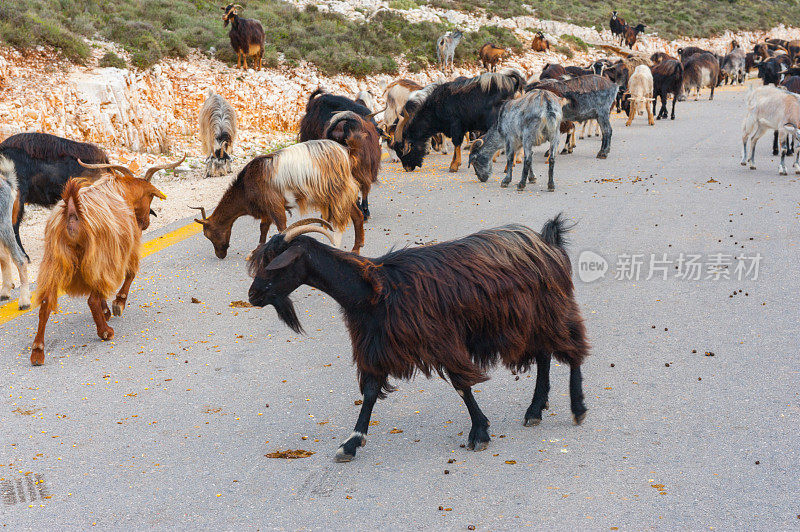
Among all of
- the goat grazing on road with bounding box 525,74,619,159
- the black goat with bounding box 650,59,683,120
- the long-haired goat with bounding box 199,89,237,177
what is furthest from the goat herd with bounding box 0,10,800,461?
the black goat with bounding box 650,59,683,120

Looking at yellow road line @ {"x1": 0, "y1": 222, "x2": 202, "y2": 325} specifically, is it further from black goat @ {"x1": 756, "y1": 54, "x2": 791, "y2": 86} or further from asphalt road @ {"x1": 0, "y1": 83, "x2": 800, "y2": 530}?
black goat @ {"x1": 756, "y1": 54, "x2": 791, "y2": 86}

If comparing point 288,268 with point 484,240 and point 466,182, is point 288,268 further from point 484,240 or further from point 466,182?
point 466,182

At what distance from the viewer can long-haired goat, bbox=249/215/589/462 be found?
4.36 m

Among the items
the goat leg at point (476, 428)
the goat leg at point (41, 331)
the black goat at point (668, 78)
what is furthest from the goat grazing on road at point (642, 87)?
the goat leg at point (476, 428)

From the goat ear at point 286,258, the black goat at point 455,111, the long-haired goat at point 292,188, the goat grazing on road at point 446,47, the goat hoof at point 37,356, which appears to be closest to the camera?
the goat ear at point 286,258

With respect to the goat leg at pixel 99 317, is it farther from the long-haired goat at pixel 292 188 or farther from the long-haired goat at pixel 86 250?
the long-haired goat at pixel 292 188

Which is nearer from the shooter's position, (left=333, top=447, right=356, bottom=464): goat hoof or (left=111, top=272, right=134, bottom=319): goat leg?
(left=333, top=447, right=356, bottom=464): goat hoof

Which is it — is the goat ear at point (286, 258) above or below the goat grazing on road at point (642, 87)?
below

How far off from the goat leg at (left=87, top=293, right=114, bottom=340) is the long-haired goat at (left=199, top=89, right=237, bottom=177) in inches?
304

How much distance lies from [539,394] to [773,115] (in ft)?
34.1

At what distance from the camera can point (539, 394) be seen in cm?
479

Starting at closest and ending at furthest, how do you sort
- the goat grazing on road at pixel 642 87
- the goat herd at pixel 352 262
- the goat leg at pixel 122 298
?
the goat herd at pixel 352 262, the goat leg at pixel 122 298, the goat grazing on road at pixel 642 87

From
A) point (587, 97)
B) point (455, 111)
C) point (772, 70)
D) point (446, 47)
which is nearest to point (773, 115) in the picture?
point (587, 97)

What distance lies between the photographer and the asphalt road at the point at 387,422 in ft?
12.6
